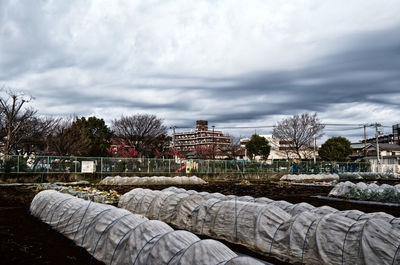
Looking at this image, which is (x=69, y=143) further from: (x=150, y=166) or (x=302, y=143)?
(x=302, y=143)

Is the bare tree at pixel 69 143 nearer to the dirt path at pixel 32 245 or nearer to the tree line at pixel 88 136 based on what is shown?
the tree line at pixel 88 136

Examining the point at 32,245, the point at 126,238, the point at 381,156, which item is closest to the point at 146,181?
the point at 32,245

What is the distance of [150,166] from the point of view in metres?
34.0

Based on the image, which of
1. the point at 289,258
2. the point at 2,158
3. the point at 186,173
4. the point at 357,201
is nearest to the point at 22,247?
the point at 289,258

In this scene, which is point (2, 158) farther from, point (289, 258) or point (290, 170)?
point (290, 170)

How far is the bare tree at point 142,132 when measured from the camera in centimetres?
4497

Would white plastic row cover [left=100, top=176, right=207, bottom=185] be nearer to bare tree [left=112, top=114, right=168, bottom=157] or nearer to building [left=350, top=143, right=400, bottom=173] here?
bare tree [left=112, top=114, right=168, bottom=157]

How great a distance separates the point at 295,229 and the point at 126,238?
384 centimetres

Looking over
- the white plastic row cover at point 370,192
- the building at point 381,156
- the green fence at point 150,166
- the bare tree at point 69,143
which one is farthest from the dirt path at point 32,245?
the building at point 381,156

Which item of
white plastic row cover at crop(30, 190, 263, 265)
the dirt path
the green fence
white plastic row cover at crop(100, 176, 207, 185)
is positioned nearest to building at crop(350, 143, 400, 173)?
the green fence

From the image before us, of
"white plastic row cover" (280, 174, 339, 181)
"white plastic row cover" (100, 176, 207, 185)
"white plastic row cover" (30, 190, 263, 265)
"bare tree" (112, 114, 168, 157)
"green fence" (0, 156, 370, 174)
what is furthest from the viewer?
"bare tree" (112, 114, 168, 157)

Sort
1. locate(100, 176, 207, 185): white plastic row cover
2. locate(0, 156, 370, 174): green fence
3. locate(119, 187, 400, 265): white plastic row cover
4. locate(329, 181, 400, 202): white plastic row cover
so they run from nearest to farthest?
locate(119, 187, 400, 265): white plastic row cover, locate(329, 181, 400, 202): white plastic row cover, locate(100, 176, 207, 185): white plastic row cover, locate(0, 156, 370, 174): green fence

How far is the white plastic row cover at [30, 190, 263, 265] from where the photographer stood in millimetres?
5026

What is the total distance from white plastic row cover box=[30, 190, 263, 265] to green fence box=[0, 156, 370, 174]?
18.4 m
